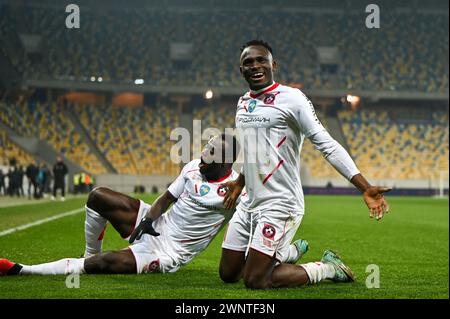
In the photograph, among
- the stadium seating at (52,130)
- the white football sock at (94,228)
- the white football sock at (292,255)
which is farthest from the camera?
the stadium seating at (52,130)

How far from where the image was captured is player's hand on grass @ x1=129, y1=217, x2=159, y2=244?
6.69 m

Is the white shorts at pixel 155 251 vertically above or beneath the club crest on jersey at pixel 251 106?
beneath

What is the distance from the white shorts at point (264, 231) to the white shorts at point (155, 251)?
0.79 metres

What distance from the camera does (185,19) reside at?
50.4m

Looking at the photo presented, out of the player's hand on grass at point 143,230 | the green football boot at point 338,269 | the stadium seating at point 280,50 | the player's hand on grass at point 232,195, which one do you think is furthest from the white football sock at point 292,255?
the stadium seating at point 280,50

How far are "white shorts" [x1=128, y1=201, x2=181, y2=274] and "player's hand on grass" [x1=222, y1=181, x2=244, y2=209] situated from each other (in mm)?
822

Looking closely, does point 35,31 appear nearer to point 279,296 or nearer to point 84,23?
point 84,23

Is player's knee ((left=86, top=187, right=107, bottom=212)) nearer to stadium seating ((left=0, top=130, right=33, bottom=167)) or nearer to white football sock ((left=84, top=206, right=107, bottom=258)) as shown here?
white football sock ((left=84, top=206, right=107, bottom=258))

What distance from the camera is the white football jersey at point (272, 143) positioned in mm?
6066

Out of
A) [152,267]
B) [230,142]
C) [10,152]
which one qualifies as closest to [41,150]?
[10,152]

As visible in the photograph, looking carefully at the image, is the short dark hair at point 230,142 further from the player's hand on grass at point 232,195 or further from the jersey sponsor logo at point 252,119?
the jersey sponsor logo at point 252,119

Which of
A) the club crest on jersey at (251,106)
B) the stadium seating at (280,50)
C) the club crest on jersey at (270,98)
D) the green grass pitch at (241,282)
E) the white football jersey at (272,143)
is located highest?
the stadium seating at (280,50)

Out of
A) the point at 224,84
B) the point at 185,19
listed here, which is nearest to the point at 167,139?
the point at 224,84

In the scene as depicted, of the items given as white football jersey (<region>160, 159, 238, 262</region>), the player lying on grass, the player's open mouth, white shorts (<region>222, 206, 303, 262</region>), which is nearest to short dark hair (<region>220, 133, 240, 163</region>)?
the player lying on grass
